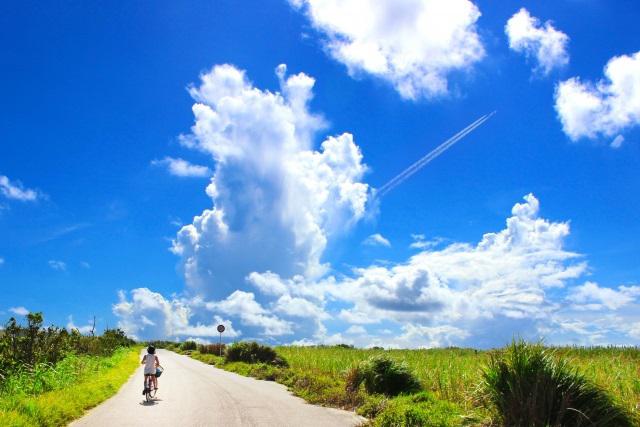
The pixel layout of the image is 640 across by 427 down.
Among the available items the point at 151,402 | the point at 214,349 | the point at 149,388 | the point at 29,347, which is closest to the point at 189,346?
the point at 214,349

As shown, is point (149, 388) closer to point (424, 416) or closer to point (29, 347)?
point (29, 347)

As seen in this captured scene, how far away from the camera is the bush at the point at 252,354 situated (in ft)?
126

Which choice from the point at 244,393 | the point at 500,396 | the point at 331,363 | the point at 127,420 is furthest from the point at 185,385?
the point at 500,396

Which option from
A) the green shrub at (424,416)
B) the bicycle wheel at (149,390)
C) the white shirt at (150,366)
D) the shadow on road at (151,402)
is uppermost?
the white shirt at (150,366)

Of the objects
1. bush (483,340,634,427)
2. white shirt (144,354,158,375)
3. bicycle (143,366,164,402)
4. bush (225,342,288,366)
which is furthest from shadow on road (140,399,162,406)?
bush (225,342,288,366)

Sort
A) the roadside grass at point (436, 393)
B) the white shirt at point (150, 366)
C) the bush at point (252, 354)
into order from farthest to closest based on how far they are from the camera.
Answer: the bush at point (252, 354)
the white shirt at point (150, 366)
the roadside grass at point (436, 393)

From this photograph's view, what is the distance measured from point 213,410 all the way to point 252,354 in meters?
25.2

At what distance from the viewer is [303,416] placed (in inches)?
589

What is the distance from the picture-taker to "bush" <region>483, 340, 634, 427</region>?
9594 millimetres

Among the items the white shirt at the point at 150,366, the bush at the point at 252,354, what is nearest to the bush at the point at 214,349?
the bush at the point at 252,354

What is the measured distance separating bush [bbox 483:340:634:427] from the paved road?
16.3ft

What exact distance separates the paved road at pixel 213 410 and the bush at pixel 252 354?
15.8m

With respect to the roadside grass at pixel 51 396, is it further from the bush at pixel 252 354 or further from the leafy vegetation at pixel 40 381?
the bush at pixel 252 354

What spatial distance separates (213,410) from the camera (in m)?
15.6
